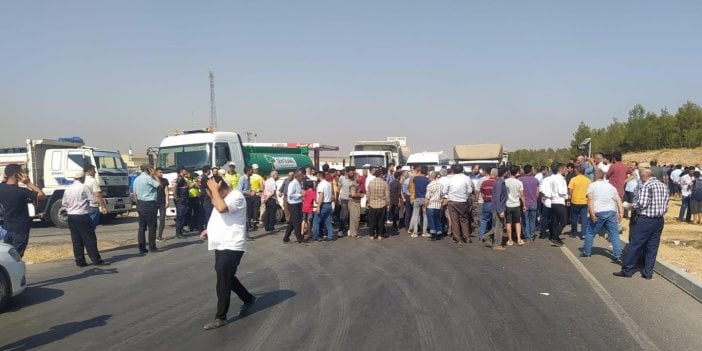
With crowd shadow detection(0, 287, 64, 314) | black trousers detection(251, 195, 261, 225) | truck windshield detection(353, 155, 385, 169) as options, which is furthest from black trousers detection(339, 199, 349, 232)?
truck windshield detection(353, 155, 385, 169)

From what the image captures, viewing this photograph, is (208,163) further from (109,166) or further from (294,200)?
(294,200)

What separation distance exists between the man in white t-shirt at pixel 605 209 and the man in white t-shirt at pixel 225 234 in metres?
7.14

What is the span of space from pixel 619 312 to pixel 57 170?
1756cm

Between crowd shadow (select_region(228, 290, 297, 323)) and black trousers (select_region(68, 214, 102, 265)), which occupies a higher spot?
black trousers (select_region(68, 214, 102, 265))

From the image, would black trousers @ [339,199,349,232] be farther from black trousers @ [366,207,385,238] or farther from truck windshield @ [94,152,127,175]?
truck windshield @ [94,152,127,175]

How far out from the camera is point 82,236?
31.4ft

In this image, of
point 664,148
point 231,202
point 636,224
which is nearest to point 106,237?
point 231,202

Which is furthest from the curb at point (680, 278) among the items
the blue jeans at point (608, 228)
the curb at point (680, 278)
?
the blue jeans at point (608, 228)

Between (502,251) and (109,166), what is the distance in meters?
14.3

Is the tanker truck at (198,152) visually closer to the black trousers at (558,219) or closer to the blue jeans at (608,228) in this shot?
the black trousers at (558,219)

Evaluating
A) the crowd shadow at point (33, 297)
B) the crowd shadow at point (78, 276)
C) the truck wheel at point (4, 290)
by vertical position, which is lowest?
the crowd shadow at point (78, 276)

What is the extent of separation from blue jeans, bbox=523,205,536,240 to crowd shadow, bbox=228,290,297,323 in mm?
7027

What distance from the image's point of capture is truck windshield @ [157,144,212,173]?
16609mm

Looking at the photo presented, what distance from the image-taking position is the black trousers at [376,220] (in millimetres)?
12812
